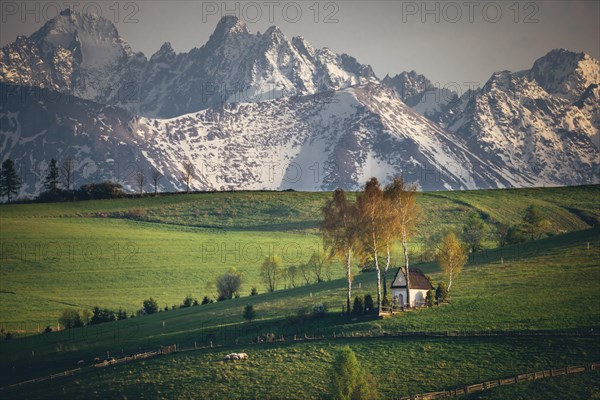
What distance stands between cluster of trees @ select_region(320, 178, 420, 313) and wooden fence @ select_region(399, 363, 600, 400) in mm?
27689

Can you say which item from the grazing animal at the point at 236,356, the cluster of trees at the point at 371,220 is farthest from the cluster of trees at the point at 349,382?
the cluster of trees at the point at 371,220

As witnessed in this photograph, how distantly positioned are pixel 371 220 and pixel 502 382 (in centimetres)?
3252

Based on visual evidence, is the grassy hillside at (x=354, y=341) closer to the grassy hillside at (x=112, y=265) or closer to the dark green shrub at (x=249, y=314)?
the dark green shrub at (x=249, y=314)

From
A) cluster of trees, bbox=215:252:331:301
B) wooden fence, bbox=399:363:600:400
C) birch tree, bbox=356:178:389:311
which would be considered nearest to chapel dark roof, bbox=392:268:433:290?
birch tree, bbox=356:178:389:311

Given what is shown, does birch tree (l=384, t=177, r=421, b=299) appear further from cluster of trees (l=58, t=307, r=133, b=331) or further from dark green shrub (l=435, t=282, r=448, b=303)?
cluster of trees (l=58, t=307, r=133, b=331)

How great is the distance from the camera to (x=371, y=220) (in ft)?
376

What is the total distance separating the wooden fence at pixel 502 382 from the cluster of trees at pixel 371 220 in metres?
27.7

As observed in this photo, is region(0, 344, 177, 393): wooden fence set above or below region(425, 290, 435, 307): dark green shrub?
below

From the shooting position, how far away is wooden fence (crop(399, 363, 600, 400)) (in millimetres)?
85312

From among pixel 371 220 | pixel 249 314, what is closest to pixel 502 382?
pixel 371 220

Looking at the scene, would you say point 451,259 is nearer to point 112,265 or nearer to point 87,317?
point 87,317

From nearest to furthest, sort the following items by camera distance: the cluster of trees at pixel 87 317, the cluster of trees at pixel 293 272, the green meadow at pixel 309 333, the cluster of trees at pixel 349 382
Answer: the cluster of trees at pixel 349 382 → the green meadow at pixel 309 333 → the cluster of trees at pixel 87 317 → the cluster of trees at pixel 293 272

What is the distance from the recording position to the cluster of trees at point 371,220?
115m

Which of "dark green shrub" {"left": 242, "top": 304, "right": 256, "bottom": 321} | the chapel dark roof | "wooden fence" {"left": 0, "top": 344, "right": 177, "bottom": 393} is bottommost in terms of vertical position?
"wooden fence" {"left": 0, "top": 344, "right": 177, "bottom": 393}
